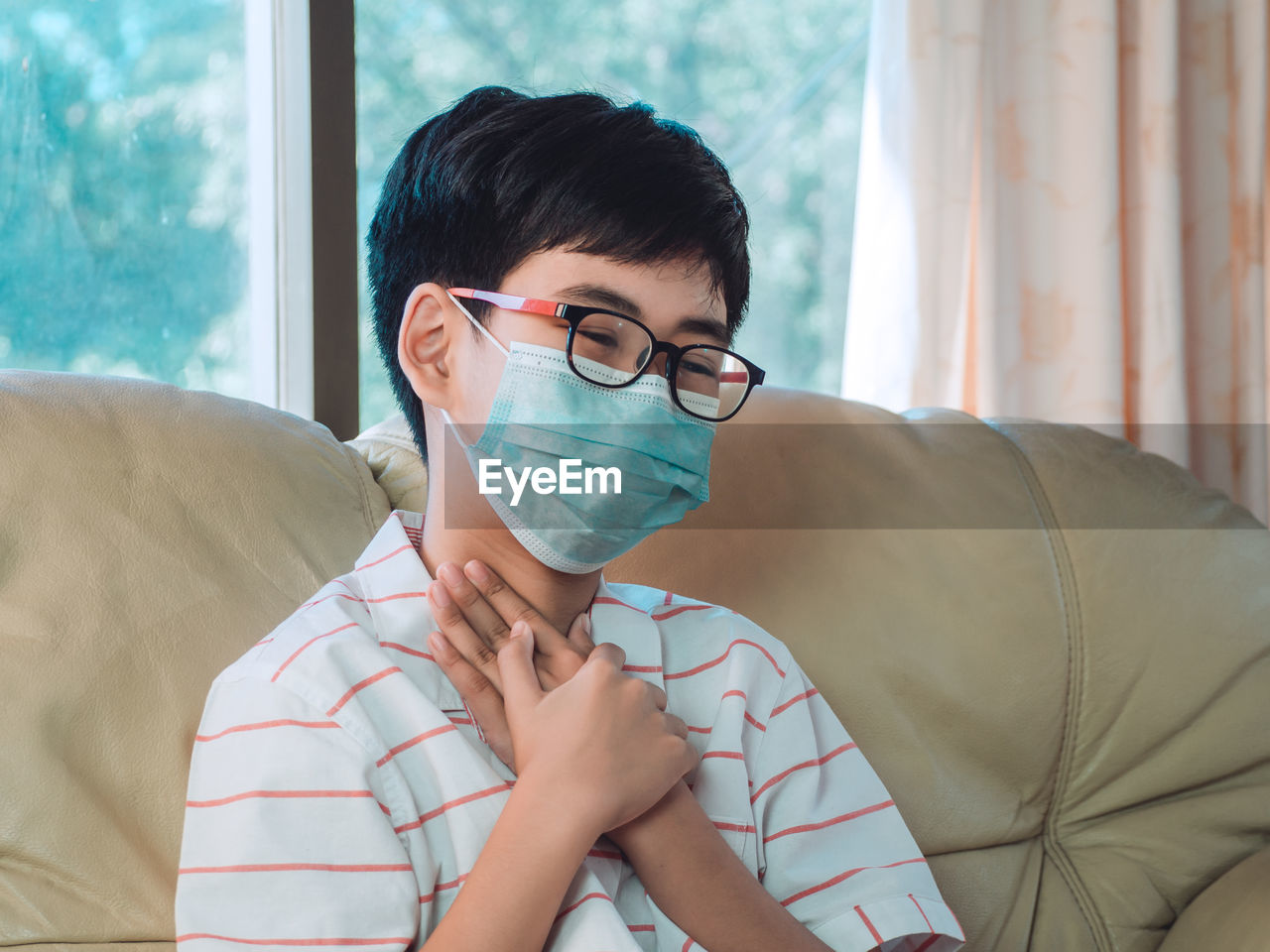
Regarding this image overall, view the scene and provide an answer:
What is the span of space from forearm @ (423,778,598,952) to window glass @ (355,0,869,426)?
147cm

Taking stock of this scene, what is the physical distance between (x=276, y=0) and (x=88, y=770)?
1182mm

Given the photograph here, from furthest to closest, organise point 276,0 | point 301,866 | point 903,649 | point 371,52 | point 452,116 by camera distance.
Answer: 1. point 371,52
2. point 276,0
3. point 903,649
4. point 452,116
5. point 301,866

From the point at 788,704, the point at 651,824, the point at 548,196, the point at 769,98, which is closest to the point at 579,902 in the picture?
the point at 651,824

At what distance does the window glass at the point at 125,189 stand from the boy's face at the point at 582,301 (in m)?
0.87

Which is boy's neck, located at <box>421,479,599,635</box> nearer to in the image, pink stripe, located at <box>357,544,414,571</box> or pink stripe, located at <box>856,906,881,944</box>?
pink stripe, located at <box>357,544,414,571</box>

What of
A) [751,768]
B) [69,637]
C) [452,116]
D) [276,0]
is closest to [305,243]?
[276,0]

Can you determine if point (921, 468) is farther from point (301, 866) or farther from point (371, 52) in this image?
point (371, 52)

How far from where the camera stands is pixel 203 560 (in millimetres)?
965

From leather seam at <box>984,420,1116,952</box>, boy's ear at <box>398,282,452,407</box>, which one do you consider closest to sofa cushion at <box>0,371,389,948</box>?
boy's ear at <box>398,282,452,407</box>

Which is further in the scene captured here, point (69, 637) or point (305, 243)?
point (305, 243)

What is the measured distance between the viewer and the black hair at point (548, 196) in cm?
84

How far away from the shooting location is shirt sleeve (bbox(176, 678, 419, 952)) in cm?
65

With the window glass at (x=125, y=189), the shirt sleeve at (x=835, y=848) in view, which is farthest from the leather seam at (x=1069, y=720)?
the window glass at (x=125, y=189)

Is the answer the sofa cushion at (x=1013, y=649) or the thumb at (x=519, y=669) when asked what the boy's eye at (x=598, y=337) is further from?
the sofa cushion at (x=1013, y=649)
